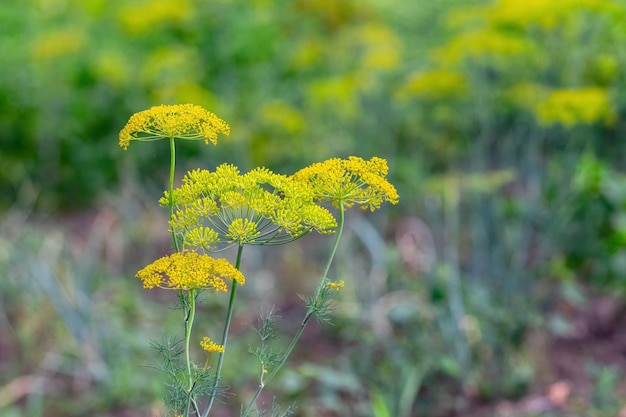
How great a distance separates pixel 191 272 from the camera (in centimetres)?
121

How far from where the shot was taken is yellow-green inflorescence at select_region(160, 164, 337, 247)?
1.22 meters

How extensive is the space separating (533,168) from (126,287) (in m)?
2.61

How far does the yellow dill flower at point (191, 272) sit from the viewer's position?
3.93ft

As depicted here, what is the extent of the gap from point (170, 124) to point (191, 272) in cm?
25

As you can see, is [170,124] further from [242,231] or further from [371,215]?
[371,215]

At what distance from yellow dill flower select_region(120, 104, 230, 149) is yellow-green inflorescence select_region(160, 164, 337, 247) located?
0.25ft

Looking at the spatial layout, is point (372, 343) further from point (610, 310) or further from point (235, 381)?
point (610, 310)

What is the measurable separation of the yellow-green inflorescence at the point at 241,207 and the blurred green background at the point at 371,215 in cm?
110

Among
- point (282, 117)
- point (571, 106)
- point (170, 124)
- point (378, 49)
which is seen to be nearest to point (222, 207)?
point (170, 124)

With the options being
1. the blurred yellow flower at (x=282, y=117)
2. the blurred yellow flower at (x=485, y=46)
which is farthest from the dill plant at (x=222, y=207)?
the blurred yellow flower at (x=282, y=117)

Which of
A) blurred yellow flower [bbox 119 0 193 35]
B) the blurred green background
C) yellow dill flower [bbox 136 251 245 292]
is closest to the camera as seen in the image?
yellow dill flower [bbox 136 251 245 292]

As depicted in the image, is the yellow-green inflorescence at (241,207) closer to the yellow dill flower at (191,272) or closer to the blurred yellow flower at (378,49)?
the yellow dill flower at (191,272)

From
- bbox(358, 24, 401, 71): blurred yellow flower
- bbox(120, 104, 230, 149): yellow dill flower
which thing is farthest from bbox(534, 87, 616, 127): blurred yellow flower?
bbox(120, 104, 230, 149): yellow dill flower

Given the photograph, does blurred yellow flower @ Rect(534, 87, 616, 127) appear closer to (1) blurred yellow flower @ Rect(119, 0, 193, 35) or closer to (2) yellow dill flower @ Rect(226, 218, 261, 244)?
(2) yellow dill flower @ Rect(226, 218, 261, 244)
